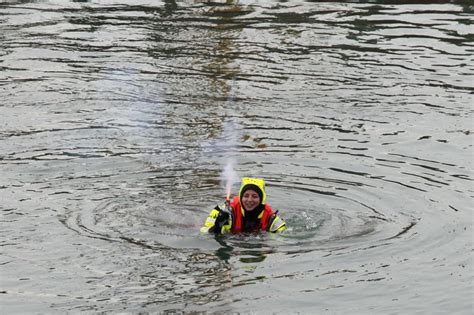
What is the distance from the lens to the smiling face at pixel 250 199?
12.3 meters

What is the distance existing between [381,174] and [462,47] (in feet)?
28.9

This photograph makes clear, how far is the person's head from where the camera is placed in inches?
484

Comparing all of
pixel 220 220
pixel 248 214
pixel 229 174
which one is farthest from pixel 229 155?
pixel 220 220

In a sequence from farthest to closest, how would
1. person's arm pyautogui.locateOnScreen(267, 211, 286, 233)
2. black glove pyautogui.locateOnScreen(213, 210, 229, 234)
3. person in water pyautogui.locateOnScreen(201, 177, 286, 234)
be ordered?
1. person's arm pyautogui.locateOnScreen(267, 211, 286, 233)
2. person in water pyautogui.locateOnScreen(201, 177, 286, 234)
3. black glove pyautogui.locateOnScreen(213, 210, 229, 234)

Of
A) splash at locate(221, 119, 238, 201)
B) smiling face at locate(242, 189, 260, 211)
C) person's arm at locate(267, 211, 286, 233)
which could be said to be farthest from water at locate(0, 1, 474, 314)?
smiling face at locate(242, 189, 260, 211)

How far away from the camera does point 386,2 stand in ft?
89.5

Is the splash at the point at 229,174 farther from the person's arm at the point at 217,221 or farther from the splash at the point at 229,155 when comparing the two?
the person's arm at the point at 217,221

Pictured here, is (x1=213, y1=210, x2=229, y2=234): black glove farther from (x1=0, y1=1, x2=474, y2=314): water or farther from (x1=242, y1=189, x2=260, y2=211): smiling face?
(x1=242, y1=189, x2=260, y2=211): smiling face

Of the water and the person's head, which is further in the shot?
the person's head

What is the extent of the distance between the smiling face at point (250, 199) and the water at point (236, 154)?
407 millimetres

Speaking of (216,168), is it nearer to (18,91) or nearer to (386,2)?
(18,91)

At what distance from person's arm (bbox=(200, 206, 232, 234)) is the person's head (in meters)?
0.25

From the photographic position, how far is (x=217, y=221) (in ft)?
39.7

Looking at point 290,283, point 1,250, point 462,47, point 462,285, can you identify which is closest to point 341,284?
point 290,283
